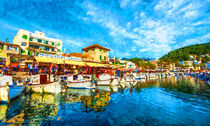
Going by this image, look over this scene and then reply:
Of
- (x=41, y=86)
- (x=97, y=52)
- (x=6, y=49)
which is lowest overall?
(x=41, y=86)

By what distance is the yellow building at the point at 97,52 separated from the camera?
3756 centimetres

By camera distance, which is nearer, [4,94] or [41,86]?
[4,94]

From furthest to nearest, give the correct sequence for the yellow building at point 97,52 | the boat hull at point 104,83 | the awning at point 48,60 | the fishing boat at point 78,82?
the yellow building at point 97,52
the boat hull at point 104,83
the awning at point 48,60
the fishing boat at point 78,82

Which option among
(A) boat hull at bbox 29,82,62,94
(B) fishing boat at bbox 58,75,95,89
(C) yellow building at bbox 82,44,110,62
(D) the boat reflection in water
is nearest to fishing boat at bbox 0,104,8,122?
(A) boat hull at bbox 29,82,62,94

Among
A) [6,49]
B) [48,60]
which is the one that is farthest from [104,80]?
[6,49]

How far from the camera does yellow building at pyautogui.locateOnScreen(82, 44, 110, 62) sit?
3756 centimetres

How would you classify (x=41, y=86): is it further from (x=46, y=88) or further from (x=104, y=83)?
(x=104, y=83)

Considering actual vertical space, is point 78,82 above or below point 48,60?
below

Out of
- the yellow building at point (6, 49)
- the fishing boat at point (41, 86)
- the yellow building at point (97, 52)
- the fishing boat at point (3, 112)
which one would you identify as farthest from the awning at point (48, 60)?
the yellow building at point (97, 52)

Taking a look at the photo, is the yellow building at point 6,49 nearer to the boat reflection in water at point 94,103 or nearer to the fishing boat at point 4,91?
the fishing boat at point 4,91

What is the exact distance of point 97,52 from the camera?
123 feet

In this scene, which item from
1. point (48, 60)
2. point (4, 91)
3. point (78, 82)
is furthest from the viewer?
point (48, 60)

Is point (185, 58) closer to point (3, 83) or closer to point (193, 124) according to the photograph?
point (193, 124)

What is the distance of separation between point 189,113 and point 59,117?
10989 millimetres
